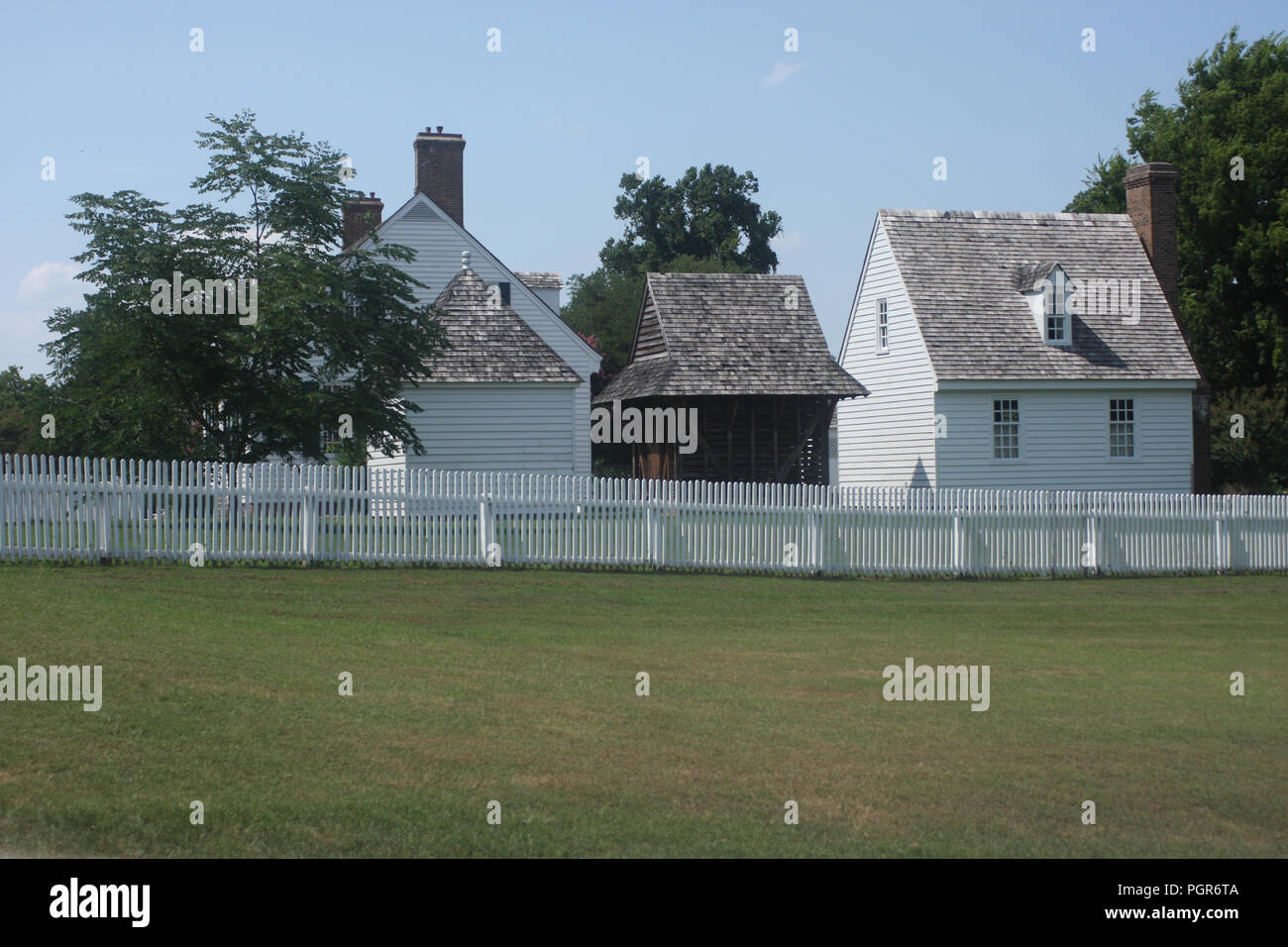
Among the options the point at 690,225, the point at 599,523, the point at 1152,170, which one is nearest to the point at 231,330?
the point at 599,523

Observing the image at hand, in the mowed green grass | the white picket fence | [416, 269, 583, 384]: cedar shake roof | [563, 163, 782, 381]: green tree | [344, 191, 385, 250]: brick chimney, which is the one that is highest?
[563, 163, 782, 381]: green tree

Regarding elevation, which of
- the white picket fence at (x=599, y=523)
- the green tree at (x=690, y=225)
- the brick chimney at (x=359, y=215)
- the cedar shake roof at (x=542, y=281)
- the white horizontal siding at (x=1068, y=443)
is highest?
the green tree at (x=690, y=225)

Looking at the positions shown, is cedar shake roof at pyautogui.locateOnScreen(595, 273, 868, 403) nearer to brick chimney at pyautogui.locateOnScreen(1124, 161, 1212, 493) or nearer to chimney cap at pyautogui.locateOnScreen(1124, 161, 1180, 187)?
brick chimney at pyautogui.locateOnScreen(1124, 161, 1212, 493)

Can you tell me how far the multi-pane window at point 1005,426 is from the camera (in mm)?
32719

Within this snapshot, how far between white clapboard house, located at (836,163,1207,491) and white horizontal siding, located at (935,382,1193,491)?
0.04 meters

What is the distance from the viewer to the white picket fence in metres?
18.5

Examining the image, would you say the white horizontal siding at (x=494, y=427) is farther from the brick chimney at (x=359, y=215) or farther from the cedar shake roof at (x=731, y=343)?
the brick chimney at (x=359, y=215)

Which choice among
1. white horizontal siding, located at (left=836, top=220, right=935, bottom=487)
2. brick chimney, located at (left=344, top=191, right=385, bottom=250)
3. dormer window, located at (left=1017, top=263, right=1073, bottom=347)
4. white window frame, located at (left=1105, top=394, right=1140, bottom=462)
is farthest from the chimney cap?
brick chimney, located at (left=344, top=191, right=385, bottom=250)

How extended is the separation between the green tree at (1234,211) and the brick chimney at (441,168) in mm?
23157

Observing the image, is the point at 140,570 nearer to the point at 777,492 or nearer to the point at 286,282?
the point at 286,282

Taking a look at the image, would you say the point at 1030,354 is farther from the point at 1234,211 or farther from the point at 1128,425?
the point at 1234,211

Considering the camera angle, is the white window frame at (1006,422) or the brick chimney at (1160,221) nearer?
the white window frame at (1006,422)

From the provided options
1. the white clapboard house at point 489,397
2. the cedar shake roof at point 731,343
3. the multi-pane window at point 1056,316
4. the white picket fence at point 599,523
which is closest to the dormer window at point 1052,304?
the multi-pane window at point 1056,316
